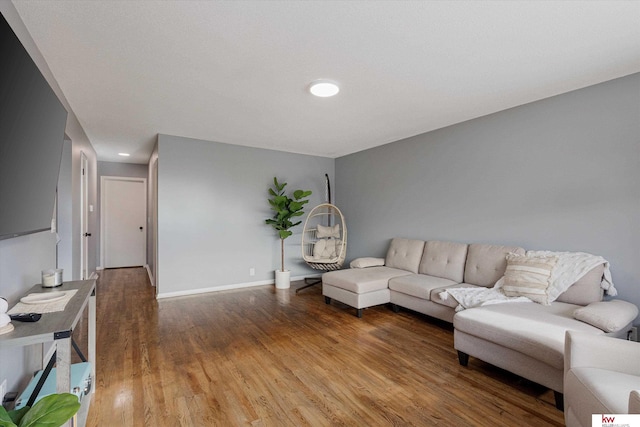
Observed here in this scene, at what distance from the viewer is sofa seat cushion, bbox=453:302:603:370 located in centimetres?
184

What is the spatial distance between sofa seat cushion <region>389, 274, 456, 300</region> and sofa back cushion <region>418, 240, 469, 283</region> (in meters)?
0.09

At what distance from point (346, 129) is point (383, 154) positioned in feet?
3.41

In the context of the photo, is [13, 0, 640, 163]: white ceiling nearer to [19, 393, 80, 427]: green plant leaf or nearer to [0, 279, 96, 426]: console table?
[0, 279, 96, 426]: console table

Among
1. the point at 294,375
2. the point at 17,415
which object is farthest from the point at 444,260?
the point at 17,415

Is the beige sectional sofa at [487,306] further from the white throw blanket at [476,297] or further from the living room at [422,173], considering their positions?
the living room at [422,173]

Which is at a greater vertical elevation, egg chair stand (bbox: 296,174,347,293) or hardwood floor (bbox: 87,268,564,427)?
egg chair stand (bbox: 296,174,347,293)

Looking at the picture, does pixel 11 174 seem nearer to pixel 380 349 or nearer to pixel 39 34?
pixel 39 34

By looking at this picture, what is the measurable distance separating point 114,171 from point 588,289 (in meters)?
7.87

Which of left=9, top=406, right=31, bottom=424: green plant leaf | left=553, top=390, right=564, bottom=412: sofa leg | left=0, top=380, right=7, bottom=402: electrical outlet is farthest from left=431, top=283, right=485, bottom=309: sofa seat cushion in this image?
left=0, top=380, right=7, bottom=402: electrical outlet

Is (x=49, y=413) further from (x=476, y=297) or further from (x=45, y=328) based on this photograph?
(x=476, y=297)

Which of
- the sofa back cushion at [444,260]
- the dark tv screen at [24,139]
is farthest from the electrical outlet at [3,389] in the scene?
the sofa back cushion at [444,260]

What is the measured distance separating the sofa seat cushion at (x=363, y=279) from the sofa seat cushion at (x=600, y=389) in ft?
6.90

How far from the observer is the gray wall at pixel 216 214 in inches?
168

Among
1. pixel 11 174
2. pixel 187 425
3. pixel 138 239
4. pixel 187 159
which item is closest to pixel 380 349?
pixel 187 425
